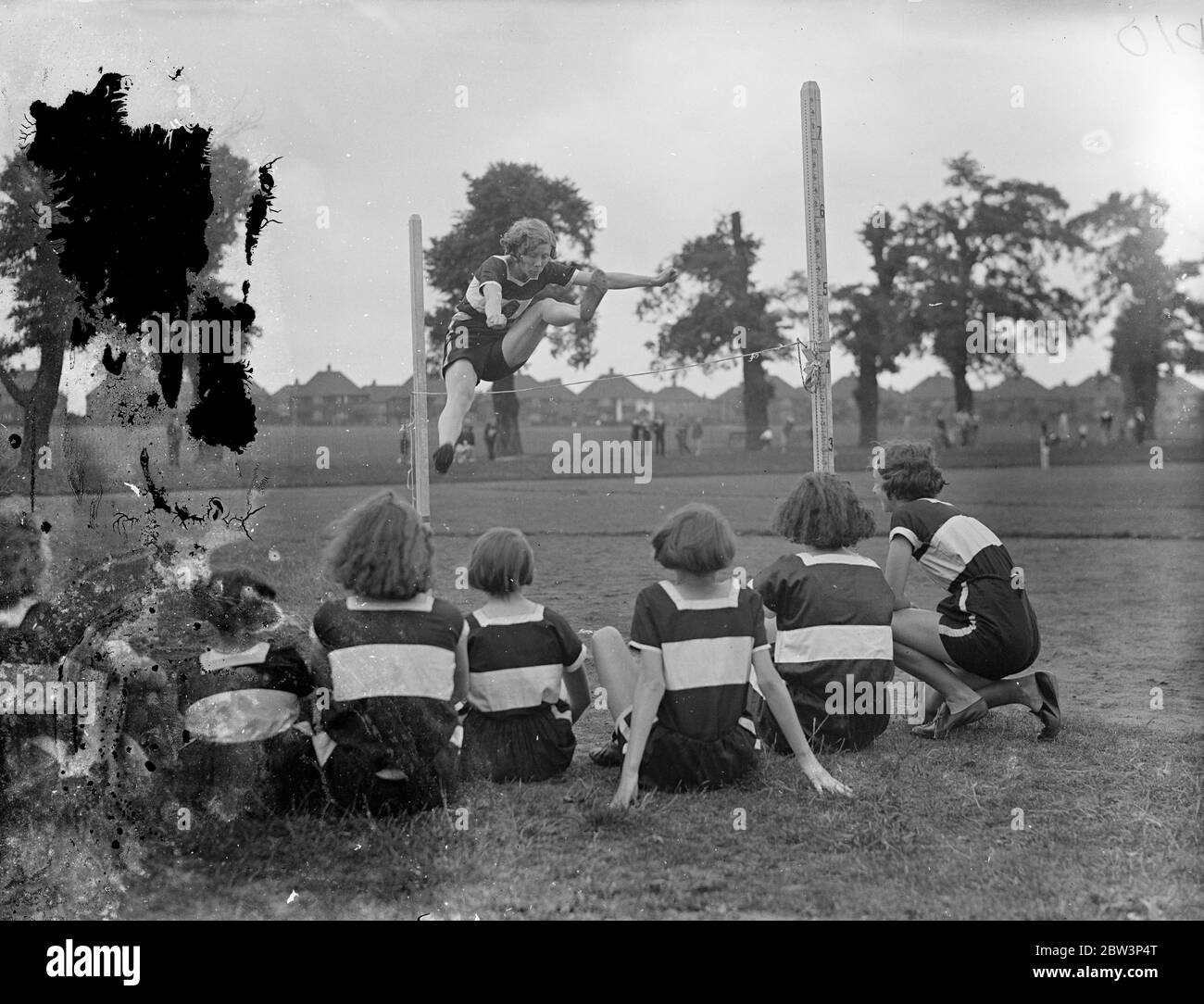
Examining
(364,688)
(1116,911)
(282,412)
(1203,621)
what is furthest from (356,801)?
(1203,621)

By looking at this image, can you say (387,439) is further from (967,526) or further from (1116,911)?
(1116,911)

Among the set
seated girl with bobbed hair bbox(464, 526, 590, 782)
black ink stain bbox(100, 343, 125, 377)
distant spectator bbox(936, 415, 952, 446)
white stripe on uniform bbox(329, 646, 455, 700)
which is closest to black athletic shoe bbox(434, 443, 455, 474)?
seated girl with bobbed hair bbox(464, 526, 590, 782)

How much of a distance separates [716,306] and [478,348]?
132 cm

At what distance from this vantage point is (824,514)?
466cm

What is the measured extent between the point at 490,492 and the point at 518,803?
216 centimetres

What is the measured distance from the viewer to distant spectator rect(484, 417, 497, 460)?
541 cm

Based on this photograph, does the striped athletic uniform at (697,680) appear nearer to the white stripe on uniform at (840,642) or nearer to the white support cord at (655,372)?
the white stripe on uniform at (840,642)

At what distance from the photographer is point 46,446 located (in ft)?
15.0

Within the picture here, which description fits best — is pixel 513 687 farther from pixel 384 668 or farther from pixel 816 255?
pixel 816 255

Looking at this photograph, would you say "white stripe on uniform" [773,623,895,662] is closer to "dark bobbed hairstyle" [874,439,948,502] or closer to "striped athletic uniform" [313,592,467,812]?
"dark bobbed hairstyle" [874,439,948,502]

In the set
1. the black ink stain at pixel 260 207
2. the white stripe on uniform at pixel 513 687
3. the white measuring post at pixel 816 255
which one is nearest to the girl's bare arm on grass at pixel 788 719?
the white stripe on uniform at pixel 513 687

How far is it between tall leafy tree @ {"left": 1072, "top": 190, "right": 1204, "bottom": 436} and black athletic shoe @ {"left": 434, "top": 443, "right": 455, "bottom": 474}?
146 inches

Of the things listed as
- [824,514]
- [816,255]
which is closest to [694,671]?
[824,514]

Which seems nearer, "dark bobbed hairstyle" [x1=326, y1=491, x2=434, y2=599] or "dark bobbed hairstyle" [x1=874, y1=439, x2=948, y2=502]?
"dark bobbed hairstyle" [x1=326, y1=491, x2=434, y2=599]
